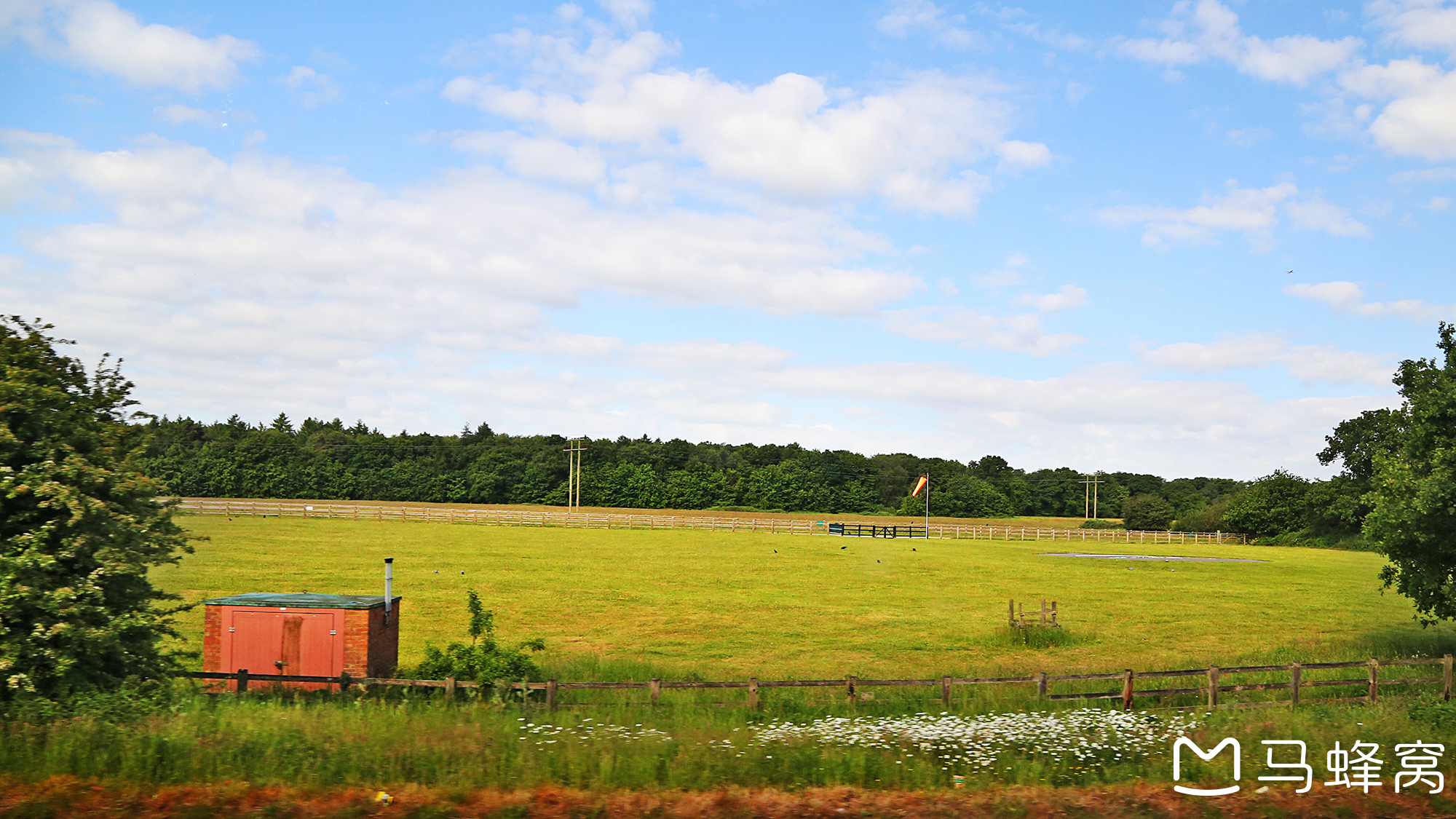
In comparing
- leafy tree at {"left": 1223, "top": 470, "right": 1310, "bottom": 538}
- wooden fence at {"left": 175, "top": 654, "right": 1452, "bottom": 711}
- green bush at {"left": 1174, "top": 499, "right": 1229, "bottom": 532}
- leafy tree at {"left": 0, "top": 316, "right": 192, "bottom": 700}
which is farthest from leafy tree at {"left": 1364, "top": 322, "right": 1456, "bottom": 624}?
green bush at {"left": 1174, "top": 499, "right": 1229, "bottom": 532}

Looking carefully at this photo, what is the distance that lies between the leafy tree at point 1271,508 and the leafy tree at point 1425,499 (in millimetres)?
75102

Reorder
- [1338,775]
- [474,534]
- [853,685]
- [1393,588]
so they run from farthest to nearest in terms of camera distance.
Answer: [474,534] → [1393,588] → [853,685] → [1338,775]

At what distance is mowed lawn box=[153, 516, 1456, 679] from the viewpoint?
22.6 meters

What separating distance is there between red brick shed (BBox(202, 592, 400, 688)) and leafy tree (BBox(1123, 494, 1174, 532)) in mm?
104678

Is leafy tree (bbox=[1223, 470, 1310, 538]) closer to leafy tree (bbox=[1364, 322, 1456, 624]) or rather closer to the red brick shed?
leafy tree (bbox=[1364, 322, 1456, 624])

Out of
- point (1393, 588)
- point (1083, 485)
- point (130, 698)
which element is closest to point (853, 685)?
point (130, 698)

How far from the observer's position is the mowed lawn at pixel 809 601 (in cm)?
2262

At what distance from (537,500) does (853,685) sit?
112752mm

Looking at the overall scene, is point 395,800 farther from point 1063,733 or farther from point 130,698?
point 1063,733

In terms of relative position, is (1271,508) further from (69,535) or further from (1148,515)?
(69,535)

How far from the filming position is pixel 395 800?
8766 millimetres

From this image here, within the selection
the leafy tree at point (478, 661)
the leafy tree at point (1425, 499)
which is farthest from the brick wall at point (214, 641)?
the leafy tree at point (1425, 499)

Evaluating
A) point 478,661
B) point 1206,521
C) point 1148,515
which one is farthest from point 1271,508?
point 478,661

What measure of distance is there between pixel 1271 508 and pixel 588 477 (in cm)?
8145
